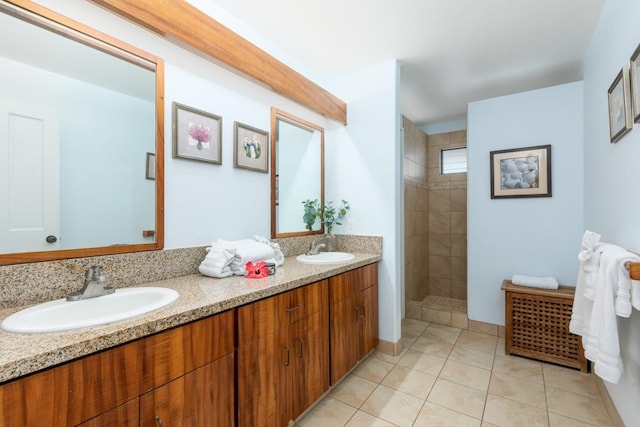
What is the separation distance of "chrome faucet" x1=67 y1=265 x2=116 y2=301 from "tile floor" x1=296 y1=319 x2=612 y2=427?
49.8 inches

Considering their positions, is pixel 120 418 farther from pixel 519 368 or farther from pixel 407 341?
pixel 519 368

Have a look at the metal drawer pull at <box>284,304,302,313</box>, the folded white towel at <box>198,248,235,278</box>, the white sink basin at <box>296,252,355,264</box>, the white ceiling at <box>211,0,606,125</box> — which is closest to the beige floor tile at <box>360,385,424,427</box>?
the metal drawer pull at <box>284,304,302,313</box>

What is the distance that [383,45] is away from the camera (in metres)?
2.28

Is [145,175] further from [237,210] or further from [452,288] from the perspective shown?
[452,288]

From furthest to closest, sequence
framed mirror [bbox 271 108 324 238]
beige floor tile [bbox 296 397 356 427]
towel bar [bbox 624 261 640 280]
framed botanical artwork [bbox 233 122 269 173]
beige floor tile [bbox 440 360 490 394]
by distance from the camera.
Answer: framed mirror [bbox 271 108 324 238]
beige floor tile [bbox 440 360 490 394]
framed botanical artwork [bbox 233 122 269 173]
beige floor tile [bbox 296 397 356 427]
towel bar [bbox 624 261 640 280]

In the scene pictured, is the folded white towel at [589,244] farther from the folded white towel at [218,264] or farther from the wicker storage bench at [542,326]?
the folded white towel at [218,264]

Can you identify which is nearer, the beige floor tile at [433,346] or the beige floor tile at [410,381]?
the beige floor tile at [410,381]

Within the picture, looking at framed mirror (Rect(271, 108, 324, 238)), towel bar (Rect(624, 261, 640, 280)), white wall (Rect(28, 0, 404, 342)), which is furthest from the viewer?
framed mirror (Rect(271, 108, 324, 238))

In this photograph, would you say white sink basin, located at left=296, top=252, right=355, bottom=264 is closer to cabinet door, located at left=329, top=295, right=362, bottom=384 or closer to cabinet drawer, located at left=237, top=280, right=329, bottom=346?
cabinet door, located at left=329, top=295, right=362, bottom=384

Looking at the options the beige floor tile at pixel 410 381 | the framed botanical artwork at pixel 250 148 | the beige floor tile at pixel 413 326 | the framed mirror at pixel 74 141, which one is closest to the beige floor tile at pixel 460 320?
the beige floor tile at pixel 413 326

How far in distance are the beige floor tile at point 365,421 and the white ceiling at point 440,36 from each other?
2.52m

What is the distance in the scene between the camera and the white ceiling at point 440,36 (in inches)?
73.0

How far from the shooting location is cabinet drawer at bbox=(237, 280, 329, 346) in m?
1.27

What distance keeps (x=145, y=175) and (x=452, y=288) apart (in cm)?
380
